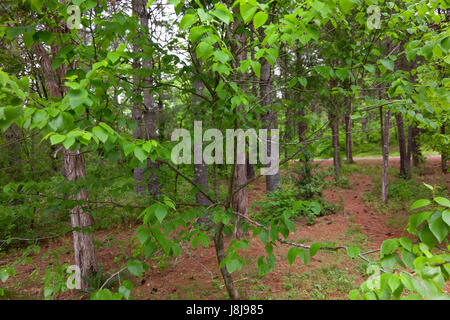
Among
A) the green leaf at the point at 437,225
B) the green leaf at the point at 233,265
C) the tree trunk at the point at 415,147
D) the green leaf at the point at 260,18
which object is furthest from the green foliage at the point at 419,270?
the tree trunk at the point at 415,147

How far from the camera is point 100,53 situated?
2420mm

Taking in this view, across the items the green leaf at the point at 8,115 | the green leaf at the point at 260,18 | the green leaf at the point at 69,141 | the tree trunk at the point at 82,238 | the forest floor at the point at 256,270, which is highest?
the green leaf at the point at 260,18

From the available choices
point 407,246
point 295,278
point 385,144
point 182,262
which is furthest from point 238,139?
point 385,144

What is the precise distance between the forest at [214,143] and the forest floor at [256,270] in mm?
39

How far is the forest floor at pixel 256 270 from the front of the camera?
4.10 meters

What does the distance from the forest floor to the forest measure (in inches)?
1.6

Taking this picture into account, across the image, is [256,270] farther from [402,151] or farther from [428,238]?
[402,151]

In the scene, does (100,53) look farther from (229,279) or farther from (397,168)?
(397,168)

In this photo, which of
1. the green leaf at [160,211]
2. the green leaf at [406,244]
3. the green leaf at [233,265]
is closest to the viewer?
the green leaf at [406,244]

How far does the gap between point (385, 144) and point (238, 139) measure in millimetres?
8077

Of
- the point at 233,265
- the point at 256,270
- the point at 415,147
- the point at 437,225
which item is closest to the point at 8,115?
the point at 233,265

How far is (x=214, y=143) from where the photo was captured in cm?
278

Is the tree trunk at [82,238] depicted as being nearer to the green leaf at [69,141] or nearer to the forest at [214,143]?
the forest at [214,143]
